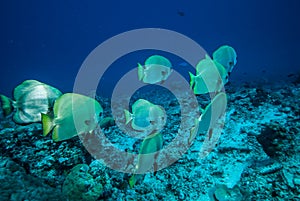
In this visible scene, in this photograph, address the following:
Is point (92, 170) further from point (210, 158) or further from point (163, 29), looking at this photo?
point (163, 29)

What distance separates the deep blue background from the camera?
7806 centimetres

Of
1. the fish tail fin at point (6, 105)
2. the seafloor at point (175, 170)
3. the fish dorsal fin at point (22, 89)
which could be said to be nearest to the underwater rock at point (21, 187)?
the seafloor at point (175, 170)

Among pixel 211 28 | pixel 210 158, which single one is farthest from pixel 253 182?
pixel 211 28

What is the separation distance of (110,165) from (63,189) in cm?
75

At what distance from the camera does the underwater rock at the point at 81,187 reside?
7.55ft

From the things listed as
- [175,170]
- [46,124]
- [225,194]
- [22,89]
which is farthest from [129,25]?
[225,194]

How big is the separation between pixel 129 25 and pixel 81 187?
103 m

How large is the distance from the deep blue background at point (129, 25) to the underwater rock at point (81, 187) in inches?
3152

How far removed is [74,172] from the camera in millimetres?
2453

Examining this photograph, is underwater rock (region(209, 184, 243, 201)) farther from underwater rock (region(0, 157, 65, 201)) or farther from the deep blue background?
the deep blue background

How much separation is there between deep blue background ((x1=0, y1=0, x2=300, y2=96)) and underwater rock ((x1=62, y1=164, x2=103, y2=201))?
3152 inches

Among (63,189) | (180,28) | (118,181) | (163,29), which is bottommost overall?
(63,189)

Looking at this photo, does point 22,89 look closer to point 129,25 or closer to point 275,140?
point 275,140

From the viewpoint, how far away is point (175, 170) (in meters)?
2.86
